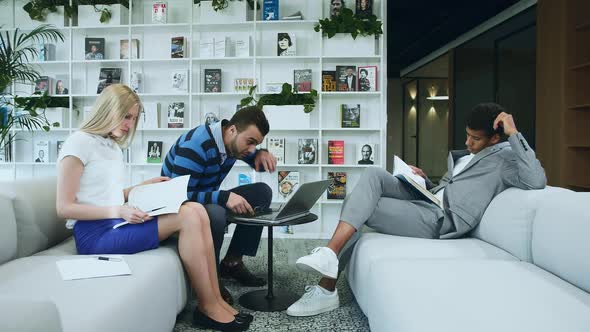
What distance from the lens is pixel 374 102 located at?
16.0 ft

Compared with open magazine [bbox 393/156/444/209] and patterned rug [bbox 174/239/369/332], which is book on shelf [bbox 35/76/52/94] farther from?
open magazine [bbox 393/156/444/209]

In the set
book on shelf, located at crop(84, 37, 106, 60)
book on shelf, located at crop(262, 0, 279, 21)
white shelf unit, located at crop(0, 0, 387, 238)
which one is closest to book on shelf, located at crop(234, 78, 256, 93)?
white shelf unit, located at crop(0, 0, 387, 238)

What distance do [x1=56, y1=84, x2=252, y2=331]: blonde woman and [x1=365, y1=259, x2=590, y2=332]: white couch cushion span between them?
0.71m

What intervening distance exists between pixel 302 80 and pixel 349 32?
0.65 meters

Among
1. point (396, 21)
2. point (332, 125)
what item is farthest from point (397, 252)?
point (396, 21)

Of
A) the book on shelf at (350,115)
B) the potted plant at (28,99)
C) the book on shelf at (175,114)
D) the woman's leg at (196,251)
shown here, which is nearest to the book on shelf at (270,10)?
the book on shelf at (350,115)

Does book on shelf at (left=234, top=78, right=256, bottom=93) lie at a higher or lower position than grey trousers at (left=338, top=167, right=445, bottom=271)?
higher

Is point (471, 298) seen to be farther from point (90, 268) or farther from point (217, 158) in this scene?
point (217, 158)

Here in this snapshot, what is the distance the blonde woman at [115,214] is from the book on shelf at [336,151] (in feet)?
9.23

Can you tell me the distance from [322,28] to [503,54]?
339cm

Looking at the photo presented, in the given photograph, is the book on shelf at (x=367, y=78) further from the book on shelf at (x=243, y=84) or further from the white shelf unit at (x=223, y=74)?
the book on shelf at (x=243, y=84)

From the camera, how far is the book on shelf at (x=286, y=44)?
4766 mm

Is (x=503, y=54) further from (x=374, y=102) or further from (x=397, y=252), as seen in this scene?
(x=397, y=252)

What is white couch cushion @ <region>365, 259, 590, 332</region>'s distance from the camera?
1.20m
